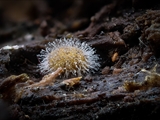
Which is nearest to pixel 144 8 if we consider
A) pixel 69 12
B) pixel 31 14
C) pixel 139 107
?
pixel 139 107

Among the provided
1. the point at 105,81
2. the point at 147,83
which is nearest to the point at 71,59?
the point at 105,81

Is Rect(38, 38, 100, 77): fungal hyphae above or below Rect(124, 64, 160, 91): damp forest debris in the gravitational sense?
above

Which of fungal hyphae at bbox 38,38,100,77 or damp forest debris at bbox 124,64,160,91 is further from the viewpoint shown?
fungal hyphae at bbox 38,38,100,77

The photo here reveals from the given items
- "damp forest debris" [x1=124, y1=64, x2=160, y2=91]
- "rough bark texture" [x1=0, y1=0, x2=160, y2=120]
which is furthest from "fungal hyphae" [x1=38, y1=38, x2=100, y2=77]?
"damp forest debris" [x1=124, y1=64, x2=160, y2=91]

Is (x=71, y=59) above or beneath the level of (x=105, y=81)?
above

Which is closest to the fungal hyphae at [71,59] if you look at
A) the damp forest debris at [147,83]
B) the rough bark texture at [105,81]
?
the rough bark texture at [105,81]

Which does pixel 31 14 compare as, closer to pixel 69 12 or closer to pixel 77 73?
pixel 69 12

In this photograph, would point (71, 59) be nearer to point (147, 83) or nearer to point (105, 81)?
point (105, 81)

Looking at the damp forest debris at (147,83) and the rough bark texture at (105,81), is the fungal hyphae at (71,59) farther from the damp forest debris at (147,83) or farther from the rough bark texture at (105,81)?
the damp forest debris at (147,83)

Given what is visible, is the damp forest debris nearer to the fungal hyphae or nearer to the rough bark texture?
the rough bark texture
